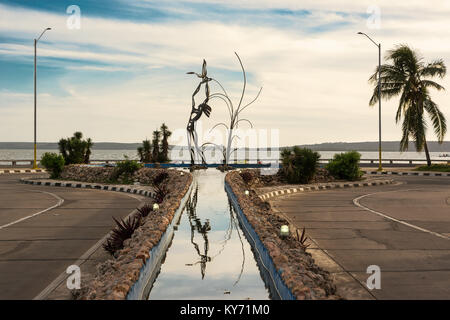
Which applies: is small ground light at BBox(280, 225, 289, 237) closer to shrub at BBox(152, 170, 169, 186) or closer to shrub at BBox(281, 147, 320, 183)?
shrub at BBox(152, 170, 169, 186)

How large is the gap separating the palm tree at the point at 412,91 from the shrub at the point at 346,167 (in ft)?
39.3

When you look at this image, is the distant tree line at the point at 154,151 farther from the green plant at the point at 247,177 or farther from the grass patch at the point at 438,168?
the grass patch at the point at 438,168

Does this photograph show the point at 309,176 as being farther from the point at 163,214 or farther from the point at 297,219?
the point at 163,214

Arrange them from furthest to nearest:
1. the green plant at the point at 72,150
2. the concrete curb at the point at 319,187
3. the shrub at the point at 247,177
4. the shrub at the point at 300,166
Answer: the green plant at the point at 72,150, the shrub at the point at 300,166, the shrub at the point at 247,177, the concrete curb at the point at 319,187

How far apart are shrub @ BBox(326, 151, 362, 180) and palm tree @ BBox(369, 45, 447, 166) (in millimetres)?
11979

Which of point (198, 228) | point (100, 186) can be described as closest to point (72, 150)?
point (100, 186)

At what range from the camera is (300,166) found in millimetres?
25391

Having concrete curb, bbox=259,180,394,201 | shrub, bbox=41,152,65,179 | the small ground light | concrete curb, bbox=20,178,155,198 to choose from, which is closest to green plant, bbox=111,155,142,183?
concrete curb, bbox=20,178,155,198

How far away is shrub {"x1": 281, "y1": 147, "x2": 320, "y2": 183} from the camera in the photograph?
25188mm

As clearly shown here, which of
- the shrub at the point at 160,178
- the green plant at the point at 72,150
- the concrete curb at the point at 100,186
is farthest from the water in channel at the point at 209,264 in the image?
→ the green plant at the point at 72,150

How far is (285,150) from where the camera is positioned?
2647cm

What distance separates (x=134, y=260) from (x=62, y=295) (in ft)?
3.52

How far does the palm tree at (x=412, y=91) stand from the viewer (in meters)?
37.1
